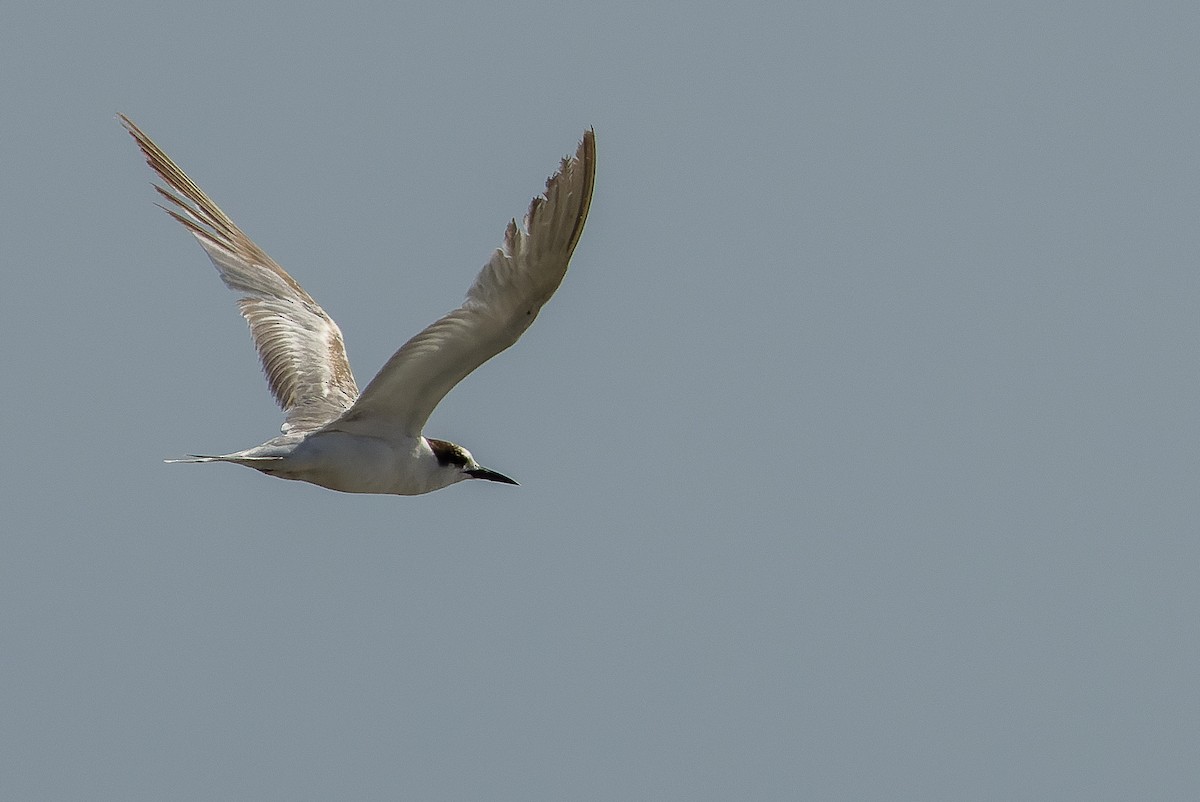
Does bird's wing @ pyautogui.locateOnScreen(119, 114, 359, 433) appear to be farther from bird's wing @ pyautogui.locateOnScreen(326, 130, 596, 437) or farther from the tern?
bird's wing @ pyautogui.locateOnScreen(326, 130, 596, 437)

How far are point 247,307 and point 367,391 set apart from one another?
430cm

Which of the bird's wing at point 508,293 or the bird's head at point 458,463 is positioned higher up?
the bird's wing at point 508,293

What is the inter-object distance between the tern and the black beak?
11 millimetres

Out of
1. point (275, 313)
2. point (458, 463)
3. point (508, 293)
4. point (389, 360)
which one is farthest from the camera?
point (275, 313)

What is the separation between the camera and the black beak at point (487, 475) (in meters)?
13.0

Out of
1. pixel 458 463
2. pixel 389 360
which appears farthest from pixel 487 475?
pixel 389 360

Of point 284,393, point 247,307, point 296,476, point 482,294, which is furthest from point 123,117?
point 482,294

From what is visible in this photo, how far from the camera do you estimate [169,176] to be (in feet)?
51.2

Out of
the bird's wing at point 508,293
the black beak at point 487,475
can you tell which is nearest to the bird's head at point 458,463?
the black beak at point 487,475

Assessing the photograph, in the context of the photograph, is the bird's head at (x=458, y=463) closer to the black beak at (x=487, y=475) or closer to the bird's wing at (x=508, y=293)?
the black beak at (x=487, y=475)

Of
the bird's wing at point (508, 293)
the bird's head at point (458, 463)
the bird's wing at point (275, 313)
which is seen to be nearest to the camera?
the bird's wing at point (508, 293)

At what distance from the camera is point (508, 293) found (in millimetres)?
10188

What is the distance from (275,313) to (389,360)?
15.3ft

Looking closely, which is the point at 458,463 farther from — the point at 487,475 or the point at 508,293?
the point at 508,293
